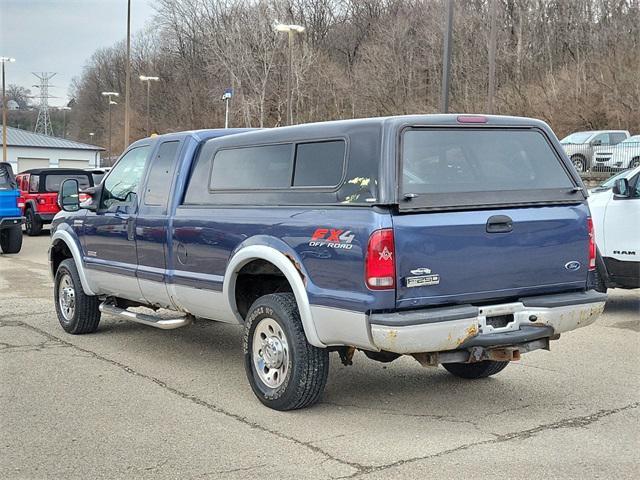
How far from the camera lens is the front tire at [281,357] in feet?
18.1

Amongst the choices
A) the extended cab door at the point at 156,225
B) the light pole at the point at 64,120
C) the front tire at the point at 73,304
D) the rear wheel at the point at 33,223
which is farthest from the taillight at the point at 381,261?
the light pole at the point at 64,120

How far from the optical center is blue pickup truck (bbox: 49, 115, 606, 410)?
5004 mm

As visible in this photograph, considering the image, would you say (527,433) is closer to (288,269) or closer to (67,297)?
(288,269)

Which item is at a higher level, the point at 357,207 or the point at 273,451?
the point at 357,207

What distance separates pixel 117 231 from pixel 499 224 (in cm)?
383

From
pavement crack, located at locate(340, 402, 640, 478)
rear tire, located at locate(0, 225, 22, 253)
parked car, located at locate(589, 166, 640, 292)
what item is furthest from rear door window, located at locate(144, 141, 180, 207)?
rear tire, located at locate(0, 225, 22, 253)

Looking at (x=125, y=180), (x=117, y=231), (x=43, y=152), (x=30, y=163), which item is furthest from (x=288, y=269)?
(x=43, y=152)

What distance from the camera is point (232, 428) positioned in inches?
210

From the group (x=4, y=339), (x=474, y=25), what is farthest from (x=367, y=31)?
(x=4, y=339)

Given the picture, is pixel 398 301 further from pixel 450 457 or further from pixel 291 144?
pixel 291 144

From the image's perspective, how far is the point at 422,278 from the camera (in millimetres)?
5008

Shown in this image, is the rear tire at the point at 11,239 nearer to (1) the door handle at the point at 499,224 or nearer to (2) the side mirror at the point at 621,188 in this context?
(2) the side mirror at the point at 621,188

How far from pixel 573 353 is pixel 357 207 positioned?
351 centimetres

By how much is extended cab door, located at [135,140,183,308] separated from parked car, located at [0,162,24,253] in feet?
35.6
